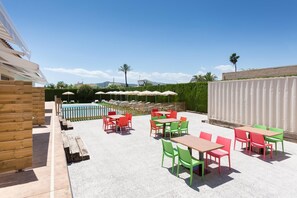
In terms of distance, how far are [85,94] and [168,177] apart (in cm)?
3361

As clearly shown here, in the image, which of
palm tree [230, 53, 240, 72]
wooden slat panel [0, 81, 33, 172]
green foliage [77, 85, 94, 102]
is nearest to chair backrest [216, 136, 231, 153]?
wooden slat panel [0, 81, 33, 172]

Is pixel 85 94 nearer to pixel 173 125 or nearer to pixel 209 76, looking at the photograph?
pixel 209 76

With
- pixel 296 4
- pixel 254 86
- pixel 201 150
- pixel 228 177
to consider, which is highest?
pixel 296 4

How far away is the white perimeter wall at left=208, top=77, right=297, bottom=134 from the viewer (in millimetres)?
7707

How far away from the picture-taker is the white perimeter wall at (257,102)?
771cm

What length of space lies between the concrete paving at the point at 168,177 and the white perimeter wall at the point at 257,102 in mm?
1924

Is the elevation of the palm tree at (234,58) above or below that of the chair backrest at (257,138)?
above

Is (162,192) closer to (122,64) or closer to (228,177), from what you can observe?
(228,177)

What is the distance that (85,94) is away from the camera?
34.9m

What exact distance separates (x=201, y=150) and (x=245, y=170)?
1798 mm

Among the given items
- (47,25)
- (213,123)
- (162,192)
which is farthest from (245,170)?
(47,25)

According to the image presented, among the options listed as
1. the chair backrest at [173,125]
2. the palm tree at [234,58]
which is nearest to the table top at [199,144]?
the chair backrest at [173,125]

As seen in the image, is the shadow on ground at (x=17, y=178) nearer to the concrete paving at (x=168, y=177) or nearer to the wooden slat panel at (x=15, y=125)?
the wooden slat panel at (x=15, y=125)

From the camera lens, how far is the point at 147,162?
5.61m
